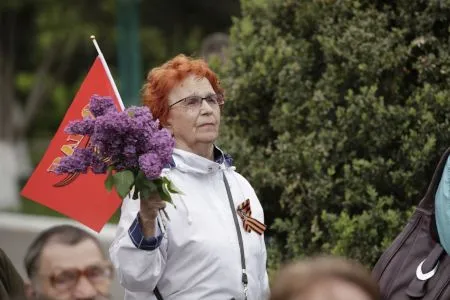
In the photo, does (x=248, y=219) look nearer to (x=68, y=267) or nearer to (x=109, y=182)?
(x=109, y=182)

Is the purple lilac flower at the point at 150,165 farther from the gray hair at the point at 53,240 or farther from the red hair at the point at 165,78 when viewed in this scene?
the red hair at the point at 165,78

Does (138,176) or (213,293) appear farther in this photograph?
(213,293)

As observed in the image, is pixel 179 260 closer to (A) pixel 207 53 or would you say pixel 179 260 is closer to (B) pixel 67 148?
(B) pixel 67 148

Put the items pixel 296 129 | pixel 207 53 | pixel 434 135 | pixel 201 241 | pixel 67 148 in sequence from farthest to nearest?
pixel 207 53 < pixel 296 129 < pixel 434 135 < pixel 67 148 < pixel 201 241

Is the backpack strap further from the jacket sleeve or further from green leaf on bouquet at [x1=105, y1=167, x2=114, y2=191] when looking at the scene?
green leaf on bouquet at [x1=105, y1=167, x2=114, y2=191]

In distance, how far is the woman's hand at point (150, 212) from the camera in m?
4.32

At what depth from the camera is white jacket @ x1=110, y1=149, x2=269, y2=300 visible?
4.52 m

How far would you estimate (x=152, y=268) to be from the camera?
4516 millimetres

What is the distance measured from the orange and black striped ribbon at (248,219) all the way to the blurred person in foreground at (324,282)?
6.89 ft

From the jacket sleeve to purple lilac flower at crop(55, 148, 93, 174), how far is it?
0.93 feet

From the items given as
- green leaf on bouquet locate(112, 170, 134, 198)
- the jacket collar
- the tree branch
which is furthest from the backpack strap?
the tree branch

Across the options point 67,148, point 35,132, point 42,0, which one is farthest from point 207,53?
point 35,132

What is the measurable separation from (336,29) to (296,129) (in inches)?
21.3

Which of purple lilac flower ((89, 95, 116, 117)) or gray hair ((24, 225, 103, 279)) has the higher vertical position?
purple lilac flower ((89, 95, 116, 117))
